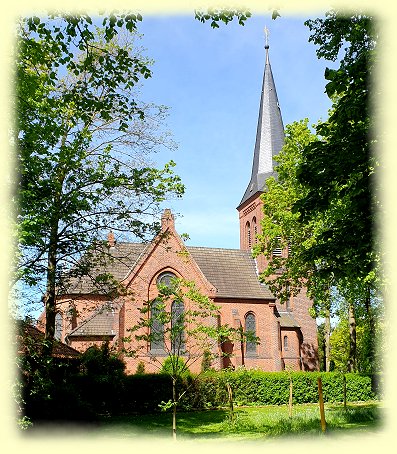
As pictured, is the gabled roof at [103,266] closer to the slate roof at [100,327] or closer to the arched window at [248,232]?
the slate roof at [100,327]

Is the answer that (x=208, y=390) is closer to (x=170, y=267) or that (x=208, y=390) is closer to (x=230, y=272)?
(x=170, y=267)

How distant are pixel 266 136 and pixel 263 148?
1054 mm

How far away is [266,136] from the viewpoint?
40.4m

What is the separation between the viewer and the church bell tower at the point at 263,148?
4016cm

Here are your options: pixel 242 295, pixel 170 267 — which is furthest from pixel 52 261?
pixel 242 295

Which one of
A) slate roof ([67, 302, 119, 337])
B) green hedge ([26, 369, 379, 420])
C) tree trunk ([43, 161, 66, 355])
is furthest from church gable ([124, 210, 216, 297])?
tree trunk ([43, 161, 66, 355])

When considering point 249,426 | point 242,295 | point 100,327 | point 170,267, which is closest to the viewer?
point 249,426

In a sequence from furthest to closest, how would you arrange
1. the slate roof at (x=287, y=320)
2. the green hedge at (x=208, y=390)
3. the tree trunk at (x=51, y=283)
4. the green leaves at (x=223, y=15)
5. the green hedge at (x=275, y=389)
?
the slate roof at (x=287, y=320)
the green hedge at (x=275, y=389)
the green hedge at (x=208, y=390)
the tree trunk at (x=51, y=283)
the green leaves at (x=223, y=15)

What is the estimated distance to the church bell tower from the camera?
40.2 m

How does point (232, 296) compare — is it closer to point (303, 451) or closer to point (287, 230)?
point (287, 230)

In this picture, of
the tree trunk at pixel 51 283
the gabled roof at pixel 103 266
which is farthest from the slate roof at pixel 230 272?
→ the tree trunk at pixel 51 283

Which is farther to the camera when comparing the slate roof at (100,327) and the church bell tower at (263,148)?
the church bell tower at (263,148)

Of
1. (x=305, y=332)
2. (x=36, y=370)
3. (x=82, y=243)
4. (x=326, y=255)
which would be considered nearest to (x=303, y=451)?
(x=326, y=255)

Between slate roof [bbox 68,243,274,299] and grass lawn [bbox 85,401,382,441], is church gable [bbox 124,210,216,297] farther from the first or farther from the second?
grass lawn [bbox 85,401,382,441]
